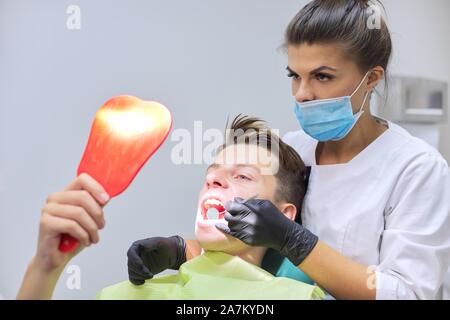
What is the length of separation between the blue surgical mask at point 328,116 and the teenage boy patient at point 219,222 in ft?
0.41

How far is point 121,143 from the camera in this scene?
1267 mm

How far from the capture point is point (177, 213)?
5.43ft

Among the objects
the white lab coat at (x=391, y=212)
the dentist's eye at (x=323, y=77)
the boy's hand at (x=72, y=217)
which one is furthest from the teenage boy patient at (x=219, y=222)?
the dentist's eye at (x=323, y=77)

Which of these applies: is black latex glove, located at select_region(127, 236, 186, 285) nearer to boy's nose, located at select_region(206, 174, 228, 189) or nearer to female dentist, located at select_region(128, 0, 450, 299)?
female dentist, located at select_region(128, 0, 450, 299)

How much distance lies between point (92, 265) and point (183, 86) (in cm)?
58

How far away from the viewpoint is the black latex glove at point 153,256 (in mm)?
1430

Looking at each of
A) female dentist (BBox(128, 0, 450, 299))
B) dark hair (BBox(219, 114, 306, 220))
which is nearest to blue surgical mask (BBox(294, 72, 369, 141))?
female dentist (BBox(128, 0, 450, 299))

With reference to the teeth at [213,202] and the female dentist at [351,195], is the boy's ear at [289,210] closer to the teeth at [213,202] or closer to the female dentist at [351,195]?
the female dentist at [351,195]

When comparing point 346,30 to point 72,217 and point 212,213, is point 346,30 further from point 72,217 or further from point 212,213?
point 72,217

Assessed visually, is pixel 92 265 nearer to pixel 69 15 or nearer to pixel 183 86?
pixel 183 86

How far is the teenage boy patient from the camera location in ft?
3.75

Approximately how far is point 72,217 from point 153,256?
0.45 metres

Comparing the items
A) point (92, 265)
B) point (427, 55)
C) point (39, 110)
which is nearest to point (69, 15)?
point (39, 110)

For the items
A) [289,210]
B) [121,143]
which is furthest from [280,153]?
[121,143]
